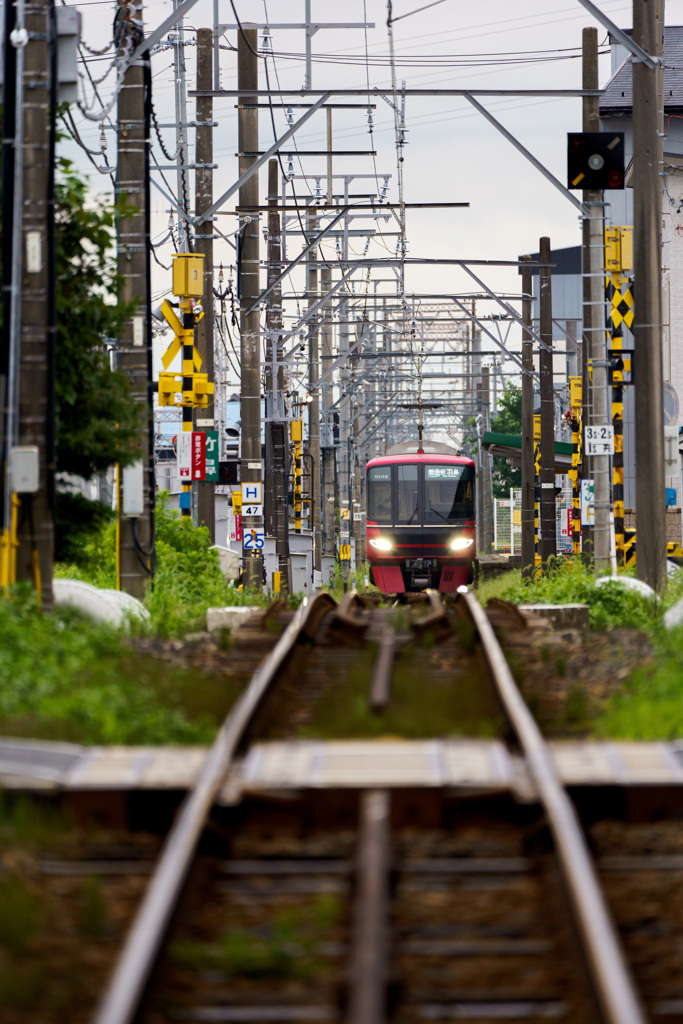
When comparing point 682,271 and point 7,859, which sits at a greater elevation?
point 682,271

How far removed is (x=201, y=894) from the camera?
4.54 meters

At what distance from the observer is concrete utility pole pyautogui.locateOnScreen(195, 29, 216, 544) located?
22.7 meters

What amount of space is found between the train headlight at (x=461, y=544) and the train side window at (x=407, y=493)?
89cm

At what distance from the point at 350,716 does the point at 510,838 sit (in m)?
1.86

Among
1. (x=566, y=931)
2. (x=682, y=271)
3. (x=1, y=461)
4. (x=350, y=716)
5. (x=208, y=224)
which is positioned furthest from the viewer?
(x=682, y=271)

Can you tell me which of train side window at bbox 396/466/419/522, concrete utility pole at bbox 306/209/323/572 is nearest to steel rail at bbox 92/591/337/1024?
train side window at bbox 396/466/419/522

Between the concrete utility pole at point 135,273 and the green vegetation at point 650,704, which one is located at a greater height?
the concrete utility pole at point 135,273

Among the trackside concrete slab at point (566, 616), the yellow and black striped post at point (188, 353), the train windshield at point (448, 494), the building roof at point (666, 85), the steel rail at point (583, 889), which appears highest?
the building roof at point (666, 85)

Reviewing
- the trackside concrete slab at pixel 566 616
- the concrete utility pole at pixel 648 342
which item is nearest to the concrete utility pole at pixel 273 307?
the concrete utility pole at pixel 648 342

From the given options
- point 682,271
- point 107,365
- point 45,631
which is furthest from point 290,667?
point 682,271

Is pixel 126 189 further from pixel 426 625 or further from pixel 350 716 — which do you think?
pixel 350 716

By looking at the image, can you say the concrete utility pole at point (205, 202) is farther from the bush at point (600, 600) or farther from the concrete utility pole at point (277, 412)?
the bush at point (600, 600)

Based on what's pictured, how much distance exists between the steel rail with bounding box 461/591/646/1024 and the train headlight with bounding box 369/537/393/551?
20.9 meters

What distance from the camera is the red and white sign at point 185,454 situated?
21031 millimetres
